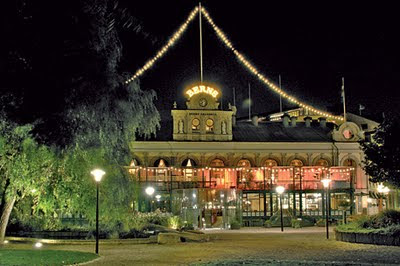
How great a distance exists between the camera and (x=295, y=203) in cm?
5462

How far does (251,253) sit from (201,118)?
3832cm

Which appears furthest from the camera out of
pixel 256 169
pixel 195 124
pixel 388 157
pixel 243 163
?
pixel 243 163

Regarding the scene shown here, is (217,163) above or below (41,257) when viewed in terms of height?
above

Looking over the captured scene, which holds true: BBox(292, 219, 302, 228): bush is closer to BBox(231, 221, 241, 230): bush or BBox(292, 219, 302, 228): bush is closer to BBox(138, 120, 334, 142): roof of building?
BBox(231, 221, 241, 230): bush

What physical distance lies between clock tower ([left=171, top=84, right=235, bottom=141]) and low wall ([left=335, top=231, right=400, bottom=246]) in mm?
32733

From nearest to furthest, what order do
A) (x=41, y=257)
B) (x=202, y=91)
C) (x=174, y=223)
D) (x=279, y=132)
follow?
1. (x=41, y=257)
2. (x=174, y=223)
3. (x=202, y=91)
4. (x=279, y=132)

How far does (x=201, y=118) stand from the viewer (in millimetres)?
61375

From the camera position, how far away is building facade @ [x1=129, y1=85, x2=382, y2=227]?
54844mm

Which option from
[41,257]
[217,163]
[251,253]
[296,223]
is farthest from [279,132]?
[41,257]

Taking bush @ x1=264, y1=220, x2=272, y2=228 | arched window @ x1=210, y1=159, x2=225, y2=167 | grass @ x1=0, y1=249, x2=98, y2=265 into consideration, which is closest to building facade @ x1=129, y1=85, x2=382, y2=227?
arched window @ x1=210, y1=159, x2=225, y2=167

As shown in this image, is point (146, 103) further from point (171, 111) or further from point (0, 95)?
point (171, 111)

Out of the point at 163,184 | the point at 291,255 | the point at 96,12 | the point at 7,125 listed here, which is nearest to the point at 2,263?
the point at 7,125

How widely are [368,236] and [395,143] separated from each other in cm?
883

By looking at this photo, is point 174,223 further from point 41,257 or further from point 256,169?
point 256,169
